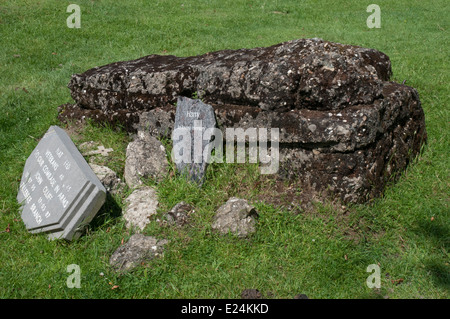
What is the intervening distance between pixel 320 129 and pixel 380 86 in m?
0.89

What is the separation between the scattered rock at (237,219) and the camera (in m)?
4.29

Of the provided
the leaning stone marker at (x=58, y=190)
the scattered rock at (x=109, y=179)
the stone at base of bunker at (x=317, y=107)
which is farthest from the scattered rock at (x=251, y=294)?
the scattered rock at (x=109, y=179)

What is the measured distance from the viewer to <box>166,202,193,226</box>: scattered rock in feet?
14.7

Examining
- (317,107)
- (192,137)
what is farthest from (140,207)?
(317,107)

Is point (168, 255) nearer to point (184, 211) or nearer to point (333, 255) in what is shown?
point (184, 211)

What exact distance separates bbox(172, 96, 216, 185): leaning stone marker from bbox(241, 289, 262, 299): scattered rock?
1.57m

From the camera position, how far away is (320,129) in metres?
4.35

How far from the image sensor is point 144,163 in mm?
5098

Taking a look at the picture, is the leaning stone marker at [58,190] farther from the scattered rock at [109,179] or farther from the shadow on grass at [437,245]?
the shadow on grass at [437,245]

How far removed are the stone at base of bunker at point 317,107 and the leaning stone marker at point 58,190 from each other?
1241 mm

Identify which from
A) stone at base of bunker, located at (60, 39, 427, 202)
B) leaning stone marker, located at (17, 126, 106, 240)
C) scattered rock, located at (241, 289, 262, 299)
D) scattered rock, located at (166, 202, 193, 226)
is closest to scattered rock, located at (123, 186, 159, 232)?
scattered rock, located at (166, 202, 193, 226)

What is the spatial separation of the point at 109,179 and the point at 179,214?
1.10m

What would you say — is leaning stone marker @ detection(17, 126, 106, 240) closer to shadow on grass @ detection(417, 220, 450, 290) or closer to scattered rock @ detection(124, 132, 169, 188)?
scattered rock @ detection(124, 132, 169, 188)

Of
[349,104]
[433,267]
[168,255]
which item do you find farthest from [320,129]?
[168,255]
